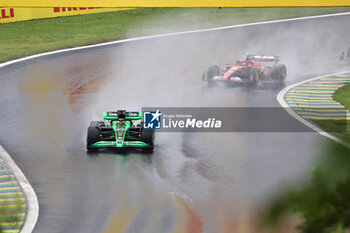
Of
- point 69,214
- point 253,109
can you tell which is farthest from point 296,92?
point 69,214

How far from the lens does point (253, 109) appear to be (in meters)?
20.7

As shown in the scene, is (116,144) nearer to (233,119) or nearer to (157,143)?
(157,143)

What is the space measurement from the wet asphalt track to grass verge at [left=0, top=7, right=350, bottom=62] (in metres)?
2.04

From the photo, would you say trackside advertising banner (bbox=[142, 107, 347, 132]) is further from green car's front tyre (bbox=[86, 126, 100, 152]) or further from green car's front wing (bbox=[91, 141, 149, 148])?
green car's front tyre (bbox=[86, 126, 100, 152])

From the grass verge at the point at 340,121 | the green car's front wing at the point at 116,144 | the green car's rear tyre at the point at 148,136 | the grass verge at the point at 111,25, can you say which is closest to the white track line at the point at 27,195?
the green car's front wing at the point at 116,144

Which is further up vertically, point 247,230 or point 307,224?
point 307,224

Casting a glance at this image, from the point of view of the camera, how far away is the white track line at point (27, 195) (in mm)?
11218

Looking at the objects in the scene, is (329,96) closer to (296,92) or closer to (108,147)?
(296,92)

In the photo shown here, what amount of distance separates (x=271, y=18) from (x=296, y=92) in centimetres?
1362

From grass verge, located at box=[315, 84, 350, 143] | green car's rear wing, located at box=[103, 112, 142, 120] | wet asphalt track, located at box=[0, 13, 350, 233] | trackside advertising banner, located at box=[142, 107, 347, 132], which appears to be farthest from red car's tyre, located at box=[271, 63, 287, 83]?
green car's rear wing, located at box=[103, 112, 142, 120]

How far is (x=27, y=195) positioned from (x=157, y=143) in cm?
474

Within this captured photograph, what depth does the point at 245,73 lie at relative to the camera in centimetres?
2358

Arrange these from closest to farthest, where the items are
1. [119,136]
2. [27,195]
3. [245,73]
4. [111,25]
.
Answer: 1. [27,195]
2. [119,136]
3. [245,73]
4. [111,25]

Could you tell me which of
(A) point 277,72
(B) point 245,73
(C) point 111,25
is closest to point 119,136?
(B) point 245,73
